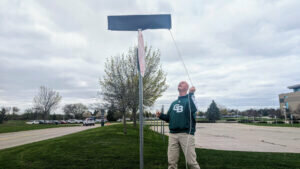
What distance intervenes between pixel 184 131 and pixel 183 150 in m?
0.31

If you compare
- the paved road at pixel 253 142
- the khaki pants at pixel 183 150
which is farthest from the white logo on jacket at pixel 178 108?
the paved road at pixel 253 142

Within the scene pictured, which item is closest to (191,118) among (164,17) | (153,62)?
(164,17)

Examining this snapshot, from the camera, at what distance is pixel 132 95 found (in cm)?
1323

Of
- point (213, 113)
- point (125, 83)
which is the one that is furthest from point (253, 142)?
point (213, 113)

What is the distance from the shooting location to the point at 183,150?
3.65 meters

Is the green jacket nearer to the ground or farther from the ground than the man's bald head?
nearer to the ground

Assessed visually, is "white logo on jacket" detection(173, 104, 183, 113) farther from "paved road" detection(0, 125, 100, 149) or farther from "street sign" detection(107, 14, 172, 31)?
"paved road" detection(0, 125, 100, 149)

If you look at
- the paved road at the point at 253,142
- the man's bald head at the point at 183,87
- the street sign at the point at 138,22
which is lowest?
the paved road at the point at 253,142

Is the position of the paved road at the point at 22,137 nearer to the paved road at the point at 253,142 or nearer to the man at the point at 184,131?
the paved road at the point at 253,142

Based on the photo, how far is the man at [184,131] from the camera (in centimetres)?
360

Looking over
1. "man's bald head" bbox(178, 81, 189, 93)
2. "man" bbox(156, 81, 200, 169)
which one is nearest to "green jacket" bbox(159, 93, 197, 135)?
"man" bbox(156, 81, 200, 169)

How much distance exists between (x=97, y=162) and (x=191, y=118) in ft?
11.1

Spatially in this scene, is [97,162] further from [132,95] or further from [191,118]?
[132,95]

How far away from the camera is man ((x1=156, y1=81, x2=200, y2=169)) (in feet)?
11.8
